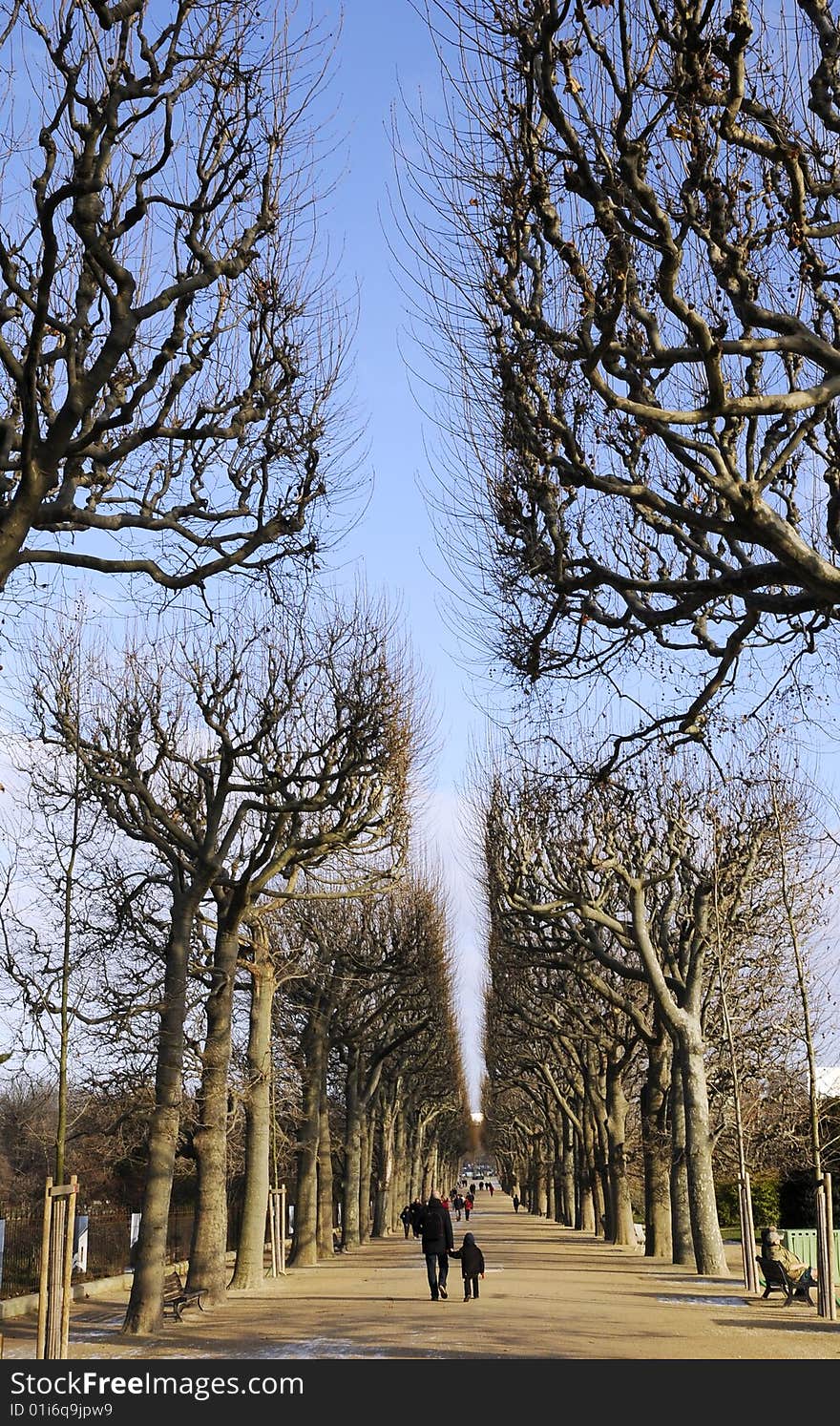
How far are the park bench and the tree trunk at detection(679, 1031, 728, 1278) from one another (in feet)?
12.9

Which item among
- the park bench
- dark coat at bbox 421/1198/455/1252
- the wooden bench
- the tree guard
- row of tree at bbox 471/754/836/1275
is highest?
row of tree at bbox 471/754/836/1275

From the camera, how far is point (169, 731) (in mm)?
21688

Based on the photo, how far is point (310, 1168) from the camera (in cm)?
3256

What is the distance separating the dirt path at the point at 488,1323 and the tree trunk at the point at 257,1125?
0.86 meters

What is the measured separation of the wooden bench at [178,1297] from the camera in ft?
64.7

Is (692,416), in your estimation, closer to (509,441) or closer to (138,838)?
(509,441)

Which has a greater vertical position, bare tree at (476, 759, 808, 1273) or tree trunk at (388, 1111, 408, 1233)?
bare tree at (476, 759, 808, 1273)

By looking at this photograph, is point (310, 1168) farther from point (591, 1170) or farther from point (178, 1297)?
point (591, 1170)

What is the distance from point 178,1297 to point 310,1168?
41.9 ft

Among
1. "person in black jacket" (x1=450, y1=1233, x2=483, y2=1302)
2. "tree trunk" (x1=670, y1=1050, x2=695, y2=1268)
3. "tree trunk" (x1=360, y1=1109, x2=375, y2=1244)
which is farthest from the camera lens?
"tree trunk" (x1=360, y1=1109, x2=375, y2=1244)

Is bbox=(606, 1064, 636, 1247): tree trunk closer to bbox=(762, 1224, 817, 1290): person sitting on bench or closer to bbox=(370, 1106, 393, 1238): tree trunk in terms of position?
bbox=(370, 1106, 393, 1238): tree trunk

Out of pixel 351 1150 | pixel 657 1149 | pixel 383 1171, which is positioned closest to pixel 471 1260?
pixel 657 1149

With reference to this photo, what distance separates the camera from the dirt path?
14969 millimetres

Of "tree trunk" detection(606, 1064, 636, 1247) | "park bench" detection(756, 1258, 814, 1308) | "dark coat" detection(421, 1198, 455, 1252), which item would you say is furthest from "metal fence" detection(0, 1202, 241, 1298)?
"tree trunk" detection(606, 1064, 636, 1247)
